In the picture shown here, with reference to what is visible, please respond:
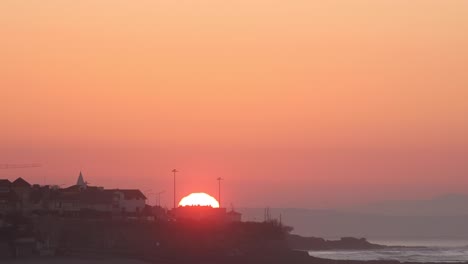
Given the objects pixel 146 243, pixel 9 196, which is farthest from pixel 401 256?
pixel 9 196

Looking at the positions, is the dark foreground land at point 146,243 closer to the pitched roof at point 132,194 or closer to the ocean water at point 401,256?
the ocean water at point 401,256

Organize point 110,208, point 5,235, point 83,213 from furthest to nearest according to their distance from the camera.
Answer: point 110,208 → point 83,213 → point 5,235

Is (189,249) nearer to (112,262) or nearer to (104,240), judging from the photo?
(104,240)

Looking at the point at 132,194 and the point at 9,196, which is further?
the point at 132,194

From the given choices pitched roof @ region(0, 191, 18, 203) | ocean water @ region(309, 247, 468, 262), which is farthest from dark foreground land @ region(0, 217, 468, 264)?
ocean water @ region(309, 247, 468, 262)

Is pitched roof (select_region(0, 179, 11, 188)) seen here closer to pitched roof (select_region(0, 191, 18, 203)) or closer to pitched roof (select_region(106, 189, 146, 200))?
pitched roof (select_region(0, 191, 18, 203))

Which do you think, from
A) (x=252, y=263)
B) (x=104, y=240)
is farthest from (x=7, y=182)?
(x=252, y=263)

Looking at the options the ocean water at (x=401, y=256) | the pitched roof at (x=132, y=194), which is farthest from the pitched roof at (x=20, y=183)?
the ocean water at (x=401, y=256)

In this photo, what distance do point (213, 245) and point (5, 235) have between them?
1870 cm

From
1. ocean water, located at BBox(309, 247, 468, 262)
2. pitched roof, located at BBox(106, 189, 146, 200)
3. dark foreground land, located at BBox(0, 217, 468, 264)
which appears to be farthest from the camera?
ocean water, located at BBox(309, 247, 468, 262)

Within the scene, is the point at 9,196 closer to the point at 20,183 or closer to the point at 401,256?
the point at 20,183

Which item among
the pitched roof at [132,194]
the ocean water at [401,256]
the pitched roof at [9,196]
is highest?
the pitched roof at [132,194]

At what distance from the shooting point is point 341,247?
16688 cm

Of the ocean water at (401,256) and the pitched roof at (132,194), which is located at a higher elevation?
the pitched roof at (132,194)
